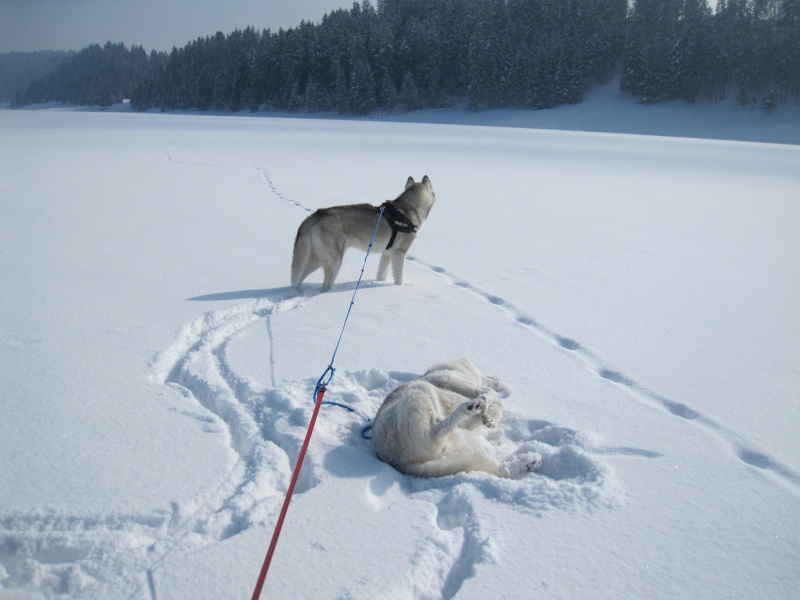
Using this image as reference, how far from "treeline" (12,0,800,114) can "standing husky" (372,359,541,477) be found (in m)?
62.0

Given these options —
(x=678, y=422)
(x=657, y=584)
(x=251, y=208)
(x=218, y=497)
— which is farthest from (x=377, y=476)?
(x=251, y=208)

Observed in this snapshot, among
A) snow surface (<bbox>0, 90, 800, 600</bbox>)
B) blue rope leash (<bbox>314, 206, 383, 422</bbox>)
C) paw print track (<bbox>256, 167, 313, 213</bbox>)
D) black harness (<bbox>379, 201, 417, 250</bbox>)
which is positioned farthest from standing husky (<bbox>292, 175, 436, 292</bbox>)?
paw print track (<bbox>256, 167, 313, 213</bbox>)

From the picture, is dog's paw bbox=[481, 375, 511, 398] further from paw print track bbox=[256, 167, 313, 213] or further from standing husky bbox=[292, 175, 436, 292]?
paw print track bbox=[256, 167, 313, 213]

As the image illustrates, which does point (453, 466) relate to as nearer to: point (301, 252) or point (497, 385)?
point (497, 385)

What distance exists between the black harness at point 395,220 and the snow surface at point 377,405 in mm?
645

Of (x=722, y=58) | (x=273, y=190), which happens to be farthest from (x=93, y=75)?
(x=273, y=190)

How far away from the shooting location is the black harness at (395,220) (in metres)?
6.52

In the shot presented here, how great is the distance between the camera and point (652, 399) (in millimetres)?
3844

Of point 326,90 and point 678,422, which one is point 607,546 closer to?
point 678,422

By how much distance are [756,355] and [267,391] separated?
3.95 meters

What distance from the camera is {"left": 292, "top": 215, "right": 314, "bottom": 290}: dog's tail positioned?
6.21m

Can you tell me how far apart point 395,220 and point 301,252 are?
117 cm

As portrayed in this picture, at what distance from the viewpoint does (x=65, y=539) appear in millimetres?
2389

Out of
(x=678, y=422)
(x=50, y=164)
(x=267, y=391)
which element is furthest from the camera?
(x=50, y=164)
